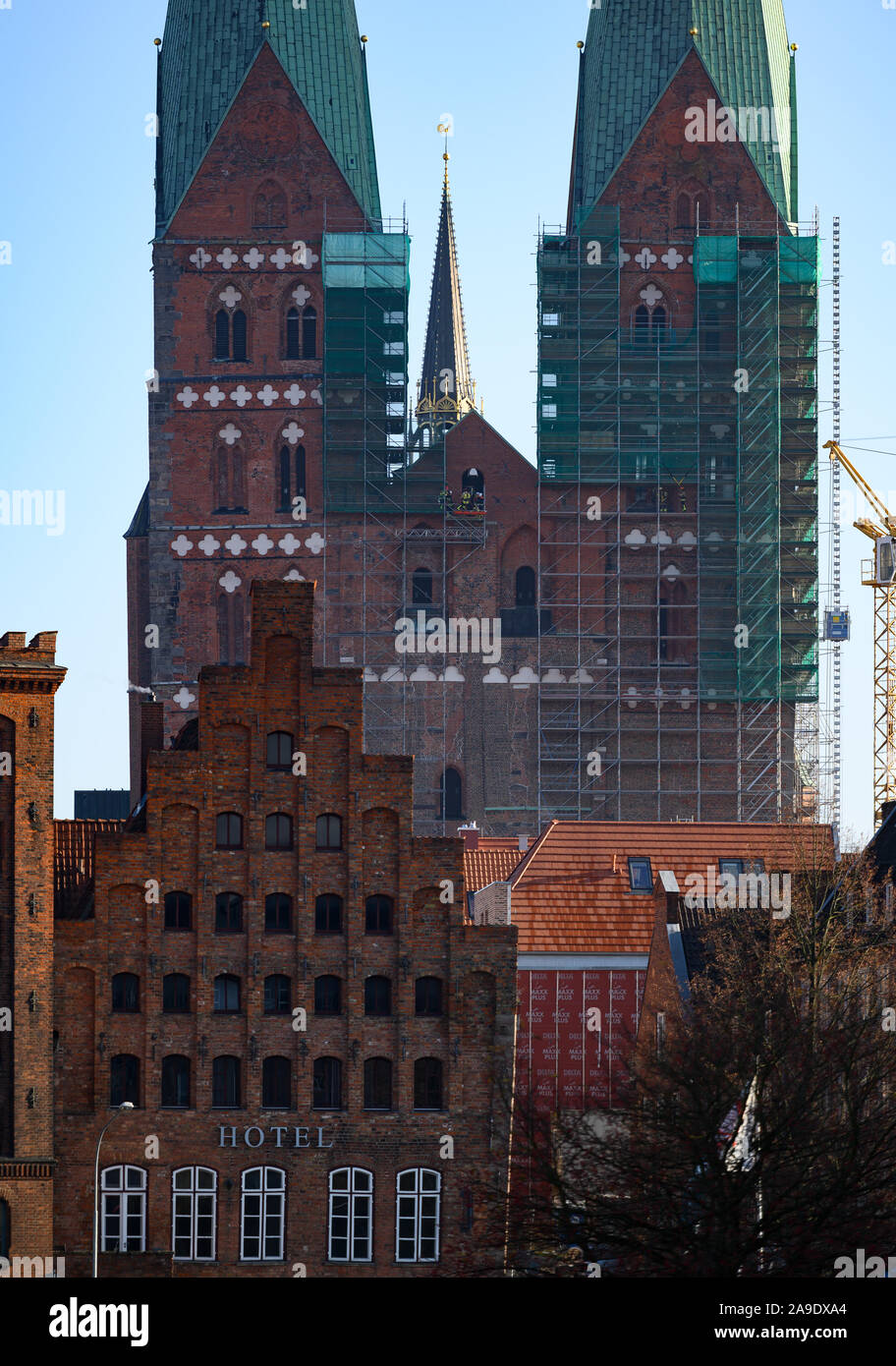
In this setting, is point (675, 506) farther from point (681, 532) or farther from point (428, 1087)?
point (428, 1087)

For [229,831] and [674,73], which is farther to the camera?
[674,73]

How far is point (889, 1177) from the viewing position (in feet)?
102

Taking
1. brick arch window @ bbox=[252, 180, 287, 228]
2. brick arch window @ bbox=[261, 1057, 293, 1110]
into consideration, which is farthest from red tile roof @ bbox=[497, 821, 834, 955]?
brick arch window @ bbox=[252, 180, 287, 228]

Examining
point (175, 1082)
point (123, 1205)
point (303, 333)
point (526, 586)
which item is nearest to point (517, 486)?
point (526, 586)

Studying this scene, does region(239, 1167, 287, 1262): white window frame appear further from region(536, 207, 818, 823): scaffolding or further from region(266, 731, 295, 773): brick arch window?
region(536, 207, 818, 823): scaffolding

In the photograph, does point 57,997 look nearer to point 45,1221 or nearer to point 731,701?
point 45,1221

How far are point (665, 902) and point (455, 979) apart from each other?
853 centimetres

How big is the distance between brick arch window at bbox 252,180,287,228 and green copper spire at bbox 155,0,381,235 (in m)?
2.62

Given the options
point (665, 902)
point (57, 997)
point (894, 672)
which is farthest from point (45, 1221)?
point (894, 672)

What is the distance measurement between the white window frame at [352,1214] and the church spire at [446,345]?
8958 centimetres

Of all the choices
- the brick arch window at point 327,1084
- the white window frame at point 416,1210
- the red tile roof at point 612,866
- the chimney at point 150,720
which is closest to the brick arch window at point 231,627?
the red tile roof at point 612,866

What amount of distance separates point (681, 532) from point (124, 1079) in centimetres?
5044

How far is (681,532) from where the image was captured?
93.9 metres

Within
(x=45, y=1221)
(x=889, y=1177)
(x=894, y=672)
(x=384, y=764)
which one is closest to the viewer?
(x=889, y=1177)
